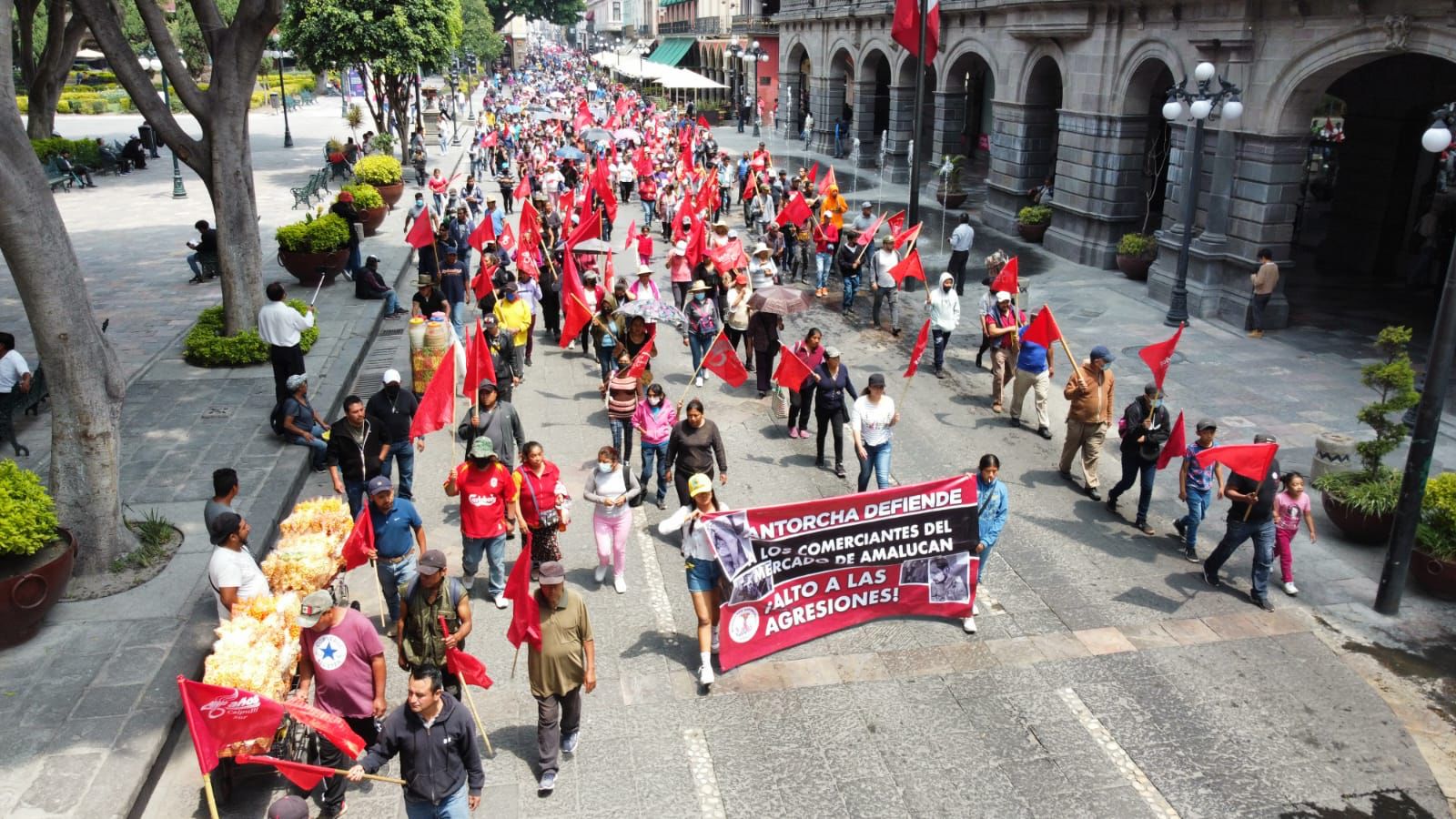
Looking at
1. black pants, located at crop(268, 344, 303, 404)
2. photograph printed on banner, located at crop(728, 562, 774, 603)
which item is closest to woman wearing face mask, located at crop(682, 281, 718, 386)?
black pants, located at crop(268, 344, 303, 404)

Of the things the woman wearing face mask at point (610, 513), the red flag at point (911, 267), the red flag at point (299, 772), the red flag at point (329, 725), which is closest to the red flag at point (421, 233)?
the red flag at point (911, 267)

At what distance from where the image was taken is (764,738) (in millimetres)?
7363

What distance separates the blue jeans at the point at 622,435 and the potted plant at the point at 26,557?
5.08 metres

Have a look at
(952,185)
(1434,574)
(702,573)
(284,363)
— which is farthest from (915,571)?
(952,185)

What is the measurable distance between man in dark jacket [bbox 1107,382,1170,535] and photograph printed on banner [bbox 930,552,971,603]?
2.89 meters

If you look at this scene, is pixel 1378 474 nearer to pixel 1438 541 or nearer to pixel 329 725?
pixel 1438 541

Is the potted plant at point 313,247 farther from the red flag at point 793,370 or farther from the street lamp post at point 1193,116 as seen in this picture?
the street lamp post at point 1193,116

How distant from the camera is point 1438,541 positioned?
31.1 ft

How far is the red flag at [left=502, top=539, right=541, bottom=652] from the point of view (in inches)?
263

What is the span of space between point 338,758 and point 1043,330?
926 cm

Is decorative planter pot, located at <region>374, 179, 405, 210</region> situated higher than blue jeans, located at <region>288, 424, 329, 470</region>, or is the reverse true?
decorative planter pot, located at <region>374, 179, 405, 210</region>

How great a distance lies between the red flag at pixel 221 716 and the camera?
571 cm

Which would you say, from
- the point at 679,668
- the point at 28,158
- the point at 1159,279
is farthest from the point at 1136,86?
the point at 28,158

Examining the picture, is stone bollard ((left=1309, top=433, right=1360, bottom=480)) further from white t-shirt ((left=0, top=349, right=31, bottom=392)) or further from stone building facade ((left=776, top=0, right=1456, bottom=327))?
white t-shirt ((left=0, top=349, right=31, bottom=392))
